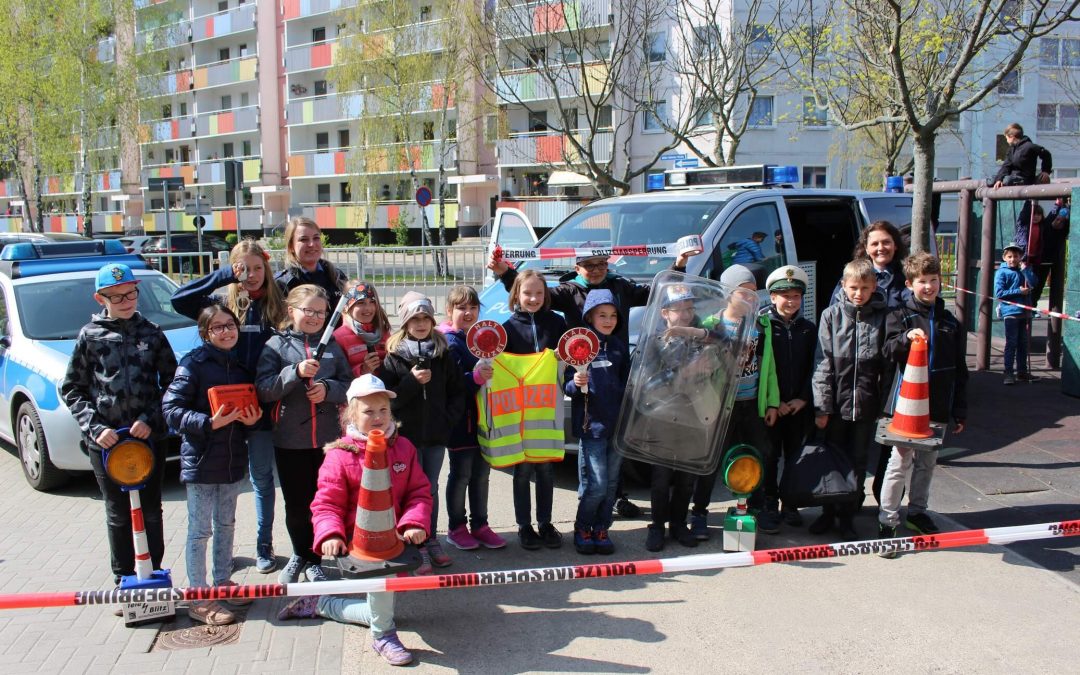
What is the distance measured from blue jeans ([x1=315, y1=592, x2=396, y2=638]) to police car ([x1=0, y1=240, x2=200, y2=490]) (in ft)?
7.92

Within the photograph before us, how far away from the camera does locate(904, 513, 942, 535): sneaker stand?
213 inches

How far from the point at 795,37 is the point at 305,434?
1198cm

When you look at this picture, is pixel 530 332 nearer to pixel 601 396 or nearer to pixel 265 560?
pixel 601 396

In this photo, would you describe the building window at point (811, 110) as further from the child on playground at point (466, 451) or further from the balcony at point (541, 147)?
the child on playground at point (466, 451)

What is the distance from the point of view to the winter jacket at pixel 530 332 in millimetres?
5328

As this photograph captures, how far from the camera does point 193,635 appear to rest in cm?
427

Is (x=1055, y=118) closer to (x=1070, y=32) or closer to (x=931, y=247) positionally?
(x=1070, y=32)

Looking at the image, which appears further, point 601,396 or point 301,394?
point 601,396

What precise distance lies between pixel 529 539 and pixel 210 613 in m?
1.84

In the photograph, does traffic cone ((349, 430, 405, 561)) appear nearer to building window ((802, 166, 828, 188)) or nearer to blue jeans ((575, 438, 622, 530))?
blue jeans ((575, 438, 622, 530))

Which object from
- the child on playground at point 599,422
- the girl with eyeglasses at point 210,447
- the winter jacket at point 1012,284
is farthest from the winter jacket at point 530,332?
the winter jacket at point 1012,284

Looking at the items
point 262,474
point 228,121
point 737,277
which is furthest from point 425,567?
point 228,121

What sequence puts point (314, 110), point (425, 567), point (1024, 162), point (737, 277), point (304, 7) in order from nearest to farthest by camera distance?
point (425, 567) < point (737, 277) < point (1024, 162) < point (304, 7) < point (314, 110)

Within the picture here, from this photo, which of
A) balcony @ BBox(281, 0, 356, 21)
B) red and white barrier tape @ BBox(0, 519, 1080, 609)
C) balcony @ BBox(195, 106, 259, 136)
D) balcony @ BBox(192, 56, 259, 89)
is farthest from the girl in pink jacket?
balcony @ BBox(192, 56, 259, 89)
